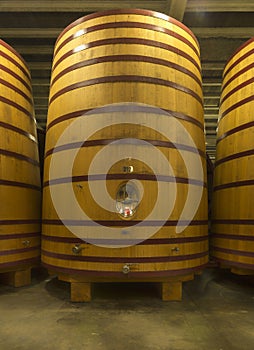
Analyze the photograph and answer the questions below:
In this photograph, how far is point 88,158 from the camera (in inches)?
119

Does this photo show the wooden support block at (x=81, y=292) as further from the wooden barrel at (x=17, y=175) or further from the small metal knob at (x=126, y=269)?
the wooden barrel at (x=17, y=175)

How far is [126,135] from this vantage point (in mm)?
3000

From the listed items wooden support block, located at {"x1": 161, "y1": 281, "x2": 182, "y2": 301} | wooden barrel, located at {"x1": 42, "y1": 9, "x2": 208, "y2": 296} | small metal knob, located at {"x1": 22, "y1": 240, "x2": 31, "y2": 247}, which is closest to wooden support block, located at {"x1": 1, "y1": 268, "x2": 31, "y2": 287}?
small metal knob, located at {"x1": 22, "y1": 240, "x2": 31, "y2": 247}

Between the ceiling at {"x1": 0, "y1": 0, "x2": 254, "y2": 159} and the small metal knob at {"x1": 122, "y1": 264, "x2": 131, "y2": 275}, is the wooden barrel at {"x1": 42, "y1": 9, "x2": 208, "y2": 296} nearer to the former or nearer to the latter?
the small metal knob at {"x1": 122, "y1": 264, "x2": 131, "y2": 275}

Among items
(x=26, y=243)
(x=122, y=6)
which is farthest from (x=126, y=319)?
(x=122, y=6)

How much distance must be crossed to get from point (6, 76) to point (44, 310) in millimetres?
2365

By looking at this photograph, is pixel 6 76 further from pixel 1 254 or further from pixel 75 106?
pixel 1 254

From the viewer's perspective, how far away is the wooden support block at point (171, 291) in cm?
304

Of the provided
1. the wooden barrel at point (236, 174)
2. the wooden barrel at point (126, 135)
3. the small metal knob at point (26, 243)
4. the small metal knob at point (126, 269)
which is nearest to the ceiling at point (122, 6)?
the wooden barrel at point (236, 174)

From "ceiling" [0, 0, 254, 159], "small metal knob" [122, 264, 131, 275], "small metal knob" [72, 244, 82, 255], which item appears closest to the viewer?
"small metal knob" [122, 264, 131, 275]

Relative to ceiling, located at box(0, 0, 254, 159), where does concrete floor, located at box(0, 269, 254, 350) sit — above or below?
below

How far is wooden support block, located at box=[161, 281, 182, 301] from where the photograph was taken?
9.98 feet

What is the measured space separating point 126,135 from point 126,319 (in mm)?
1474

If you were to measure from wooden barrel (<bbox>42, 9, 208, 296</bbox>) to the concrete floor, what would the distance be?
0.28 metres
